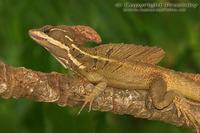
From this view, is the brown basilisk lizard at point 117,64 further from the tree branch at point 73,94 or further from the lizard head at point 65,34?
the tree branch at point 73,94

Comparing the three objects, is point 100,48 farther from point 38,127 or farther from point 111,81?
point 38,127

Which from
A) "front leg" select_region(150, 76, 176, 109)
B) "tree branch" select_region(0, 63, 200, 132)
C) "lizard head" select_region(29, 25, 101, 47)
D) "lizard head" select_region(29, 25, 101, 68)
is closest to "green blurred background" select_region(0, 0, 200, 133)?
"lizard head" select_region(29, 25, 101, 68)

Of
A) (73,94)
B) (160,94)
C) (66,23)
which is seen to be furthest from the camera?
(66,23)

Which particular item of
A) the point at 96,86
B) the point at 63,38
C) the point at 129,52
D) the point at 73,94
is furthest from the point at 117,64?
the point at 73,94

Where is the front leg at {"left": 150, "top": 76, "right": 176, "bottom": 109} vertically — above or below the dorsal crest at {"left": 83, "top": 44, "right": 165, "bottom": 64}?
below

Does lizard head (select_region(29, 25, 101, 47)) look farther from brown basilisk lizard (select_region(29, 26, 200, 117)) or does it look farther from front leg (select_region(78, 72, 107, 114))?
front leg (select_region(78, 72, 107, 114))

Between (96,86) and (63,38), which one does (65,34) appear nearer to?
(63,38)

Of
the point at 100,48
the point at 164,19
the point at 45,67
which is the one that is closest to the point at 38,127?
the point at 45,67
